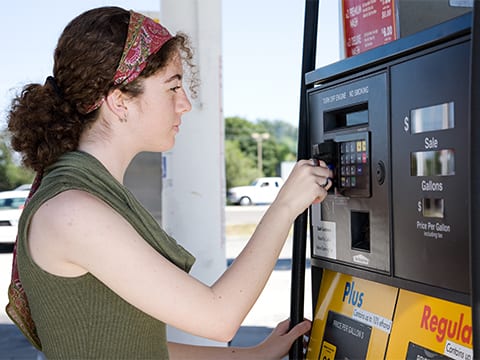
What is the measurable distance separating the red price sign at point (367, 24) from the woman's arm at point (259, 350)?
2.45 feet

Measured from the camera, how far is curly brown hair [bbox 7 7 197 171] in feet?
5.24

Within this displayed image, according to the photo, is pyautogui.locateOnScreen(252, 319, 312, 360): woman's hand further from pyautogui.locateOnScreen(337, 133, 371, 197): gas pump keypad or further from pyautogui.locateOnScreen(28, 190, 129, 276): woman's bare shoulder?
pyautogui.locateOnScreen(28, 190, 129, 276): woman's bare shoulder

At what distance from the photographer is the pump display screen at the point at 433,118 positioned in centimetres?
139

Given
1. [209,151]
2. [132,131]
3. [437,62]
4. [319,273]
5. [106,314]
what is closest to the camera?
[437,62]

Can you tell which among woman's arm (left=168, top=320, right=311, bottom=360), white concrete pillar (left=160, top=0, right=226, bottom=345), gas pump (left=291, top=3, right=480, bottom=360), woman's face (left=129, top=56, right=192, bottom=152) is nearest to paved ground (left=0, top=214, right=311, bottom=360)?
white concrete pillar (left=160, top=0, right=226, bottom=345)

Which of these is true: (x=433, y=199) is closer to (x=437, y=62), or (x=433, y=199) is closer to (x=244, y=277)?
(x=437, y=62)

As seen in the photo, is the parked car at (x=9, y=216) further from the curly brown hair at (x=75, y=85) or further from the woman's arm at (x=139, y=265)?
the woman's arm at (x=139, y=265)

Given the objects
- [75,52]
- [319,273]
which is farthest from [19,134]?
[319,273]

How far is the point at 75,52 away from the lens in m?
1.61

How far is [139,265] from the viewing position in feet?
4.69

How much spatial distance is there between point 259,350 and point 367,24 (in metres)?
0.89

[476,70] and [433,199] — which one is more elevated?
[476,70]

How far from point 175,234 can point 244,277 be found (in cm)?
215

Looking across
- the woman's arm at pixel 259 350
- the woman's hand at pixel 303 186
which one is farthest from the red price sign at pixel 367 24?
the woman's arm at pixel 259 350
